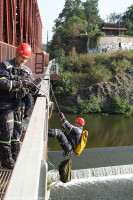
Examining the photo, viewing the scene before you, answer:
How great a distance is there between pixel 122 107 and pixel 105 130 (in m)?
8.13

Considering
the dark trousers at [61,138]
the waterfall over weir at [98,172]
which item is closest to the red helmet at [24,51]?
the dark trousers at [61,138]

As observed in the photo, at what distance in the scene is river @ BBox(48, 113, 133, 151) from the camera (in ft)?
62.6

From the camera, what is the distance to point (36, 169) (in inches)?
58.2

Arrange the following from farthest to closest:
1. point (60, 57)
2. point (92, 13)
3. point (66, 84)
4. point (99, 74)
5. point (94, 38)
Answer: point (92, 13), point (94, 38), point (60, 57), point (99, 74), point (66, 84)

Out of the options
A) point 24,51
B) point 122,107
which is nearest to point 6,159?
point 24,51

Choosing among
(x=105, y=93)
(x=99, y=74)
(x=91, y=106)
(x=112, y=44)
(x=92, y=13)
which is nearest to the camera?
(x=91, y=106)

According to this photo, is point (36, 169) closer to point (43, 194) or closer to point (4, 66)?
→ point (43, 194)

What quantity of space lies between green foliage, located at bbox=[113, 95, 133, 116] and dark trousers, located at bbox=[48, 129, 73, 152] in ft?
79.1

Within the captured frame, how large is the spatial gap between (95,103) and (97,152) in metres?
15.5

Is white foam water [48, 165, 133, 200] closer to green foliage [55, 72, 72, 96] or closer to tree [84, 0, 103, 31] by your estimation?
green foliage [55, 72, 72, 96]

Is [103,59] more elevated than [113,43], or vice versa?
[113,43]

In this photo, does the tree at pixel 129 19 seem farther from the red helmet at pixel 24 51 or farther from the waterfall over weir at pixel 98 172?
the red helmet at pixel 24 51

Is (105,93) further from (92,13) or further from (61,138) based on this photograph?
(92,13)

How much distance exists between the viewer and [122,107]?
3000 centimetres
